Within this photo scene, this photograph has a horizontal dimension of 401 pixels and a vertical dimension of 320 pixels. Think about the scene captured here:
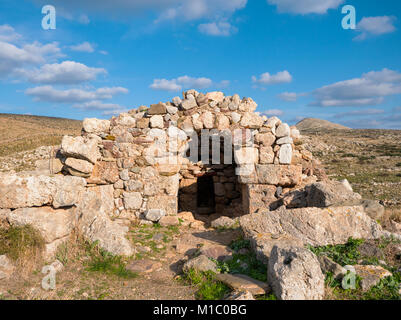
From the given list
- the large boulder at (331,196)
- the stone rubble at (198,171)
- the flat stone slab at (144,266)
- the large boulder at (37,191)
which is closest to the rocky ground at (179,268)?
the flat stone slab at (144,266)

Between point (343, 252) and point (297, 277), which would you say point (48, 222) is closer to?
point (297, 277)

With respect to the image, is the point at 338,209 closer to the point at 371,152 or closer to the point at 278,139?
the point at 278,139

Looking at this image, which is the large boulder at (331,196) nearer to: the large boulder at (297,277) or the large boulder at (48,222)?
the large boulder at (297,277)

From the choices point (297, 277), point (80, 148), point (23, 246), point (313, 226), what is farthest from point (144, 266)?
point (80, 148)

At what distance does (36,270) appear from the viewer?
3.62 metres

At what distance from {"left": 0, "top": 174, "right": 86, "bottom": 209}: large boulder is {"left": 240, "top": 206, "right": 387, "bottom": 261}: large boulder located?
111 inches

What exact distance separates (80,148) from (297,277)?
5.08 m

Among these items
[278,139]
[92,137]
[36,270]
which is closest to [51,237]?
[36,270]

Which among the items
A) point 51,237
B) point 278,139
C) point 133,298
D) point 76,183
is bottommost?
point 133,298

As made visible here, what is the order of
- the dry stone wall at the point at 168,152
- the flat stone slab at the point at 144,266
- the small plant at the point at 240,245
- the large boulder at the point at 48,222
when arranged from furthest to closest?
the dry stone wall at the point at 168,152 → the small plant at the point at 240,245 → the flat stone slab at the point at 144,266 → the large boulder at the point at 48,222

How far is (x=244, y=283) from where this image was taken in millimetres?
3232

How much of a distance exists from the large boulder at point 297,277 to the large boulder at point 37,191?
10.1ft

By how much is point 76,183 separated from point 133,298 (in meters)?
2.02

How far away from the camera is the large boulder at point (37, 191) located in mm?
3809
